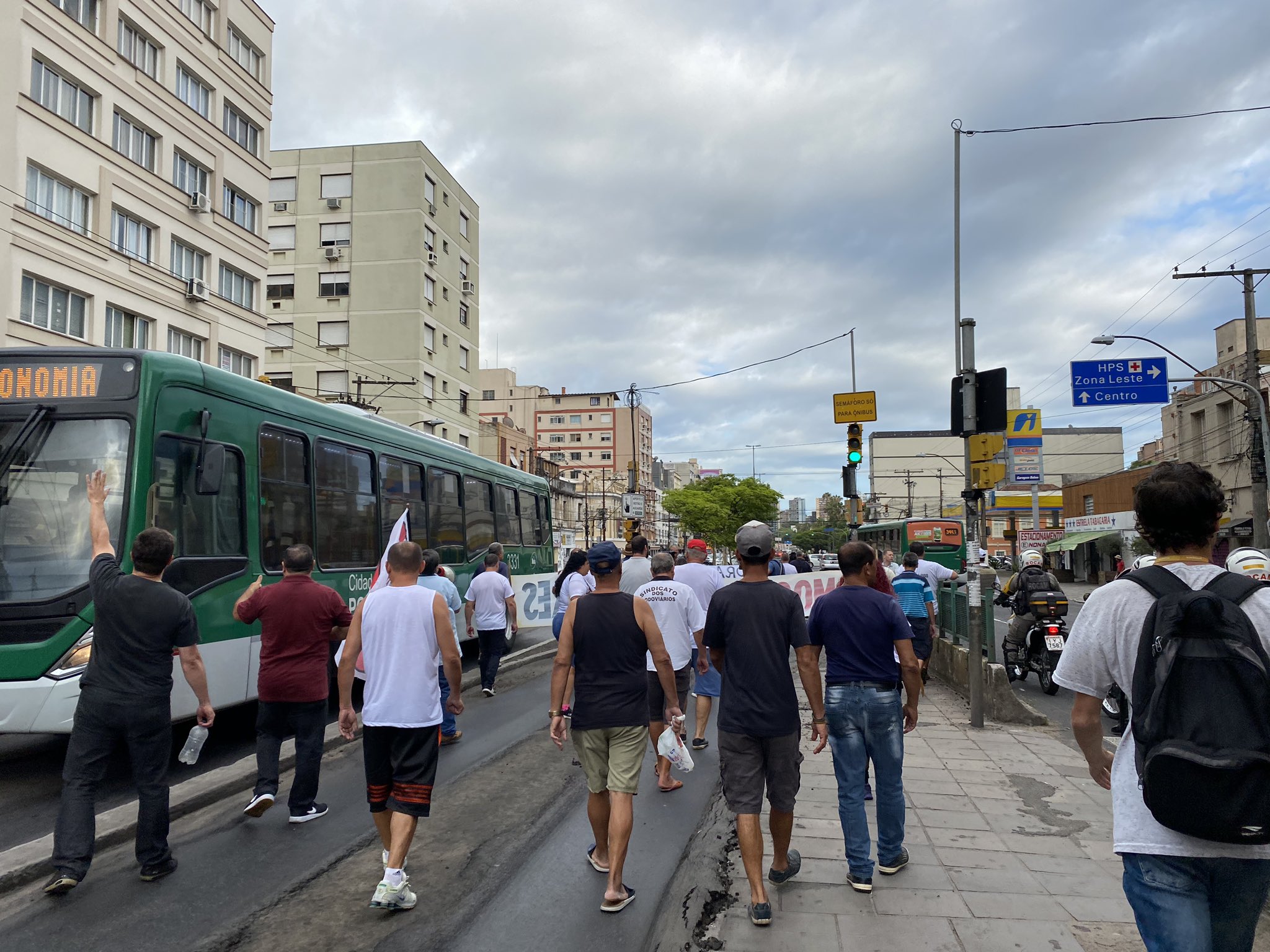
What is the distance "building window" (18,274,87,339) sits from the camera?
2178cm

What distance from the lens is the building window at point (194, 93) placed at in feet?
93.2

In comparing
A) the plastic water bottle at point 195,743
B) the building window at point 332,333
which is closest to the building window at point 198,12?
the building window at point 332,333

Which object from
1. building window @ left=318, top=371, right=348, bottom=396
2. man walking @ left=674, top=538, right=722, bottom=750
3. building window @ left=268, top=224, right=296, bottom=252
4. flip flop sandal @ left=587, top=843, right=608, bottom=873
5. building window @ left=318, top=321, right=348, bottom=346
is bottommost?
flip flop sandal @ left=587, top=843, right=608, bottom=873

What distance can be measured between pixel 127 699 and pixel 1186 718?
4.82 metres

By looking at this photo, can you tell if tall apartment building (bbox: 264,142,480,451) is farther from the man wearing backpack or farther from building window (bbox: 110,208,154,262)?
the man wearing backpack

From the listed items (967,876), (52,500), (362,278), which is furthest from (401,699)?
(362,278)

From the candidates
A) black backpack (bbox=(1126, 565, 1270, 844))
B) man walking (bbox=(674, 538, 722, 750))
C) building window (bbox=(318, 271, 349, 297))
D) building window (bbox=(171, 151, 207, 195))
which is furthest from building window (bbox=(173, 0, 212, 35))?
black backpack (bbox=(1126, 565, 1270, 844))

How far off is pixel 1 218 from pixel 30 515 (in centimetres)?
1848

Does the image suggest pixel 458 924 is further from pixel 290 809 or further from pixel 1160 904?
pixel 1160 904

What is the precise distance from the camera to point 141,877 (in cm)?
489

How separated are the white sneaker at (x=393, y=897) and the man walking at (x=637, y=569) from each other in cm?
420

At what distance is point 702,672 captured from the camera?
291 inches

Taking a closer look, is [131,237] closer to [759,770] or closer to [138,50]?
[138,50]

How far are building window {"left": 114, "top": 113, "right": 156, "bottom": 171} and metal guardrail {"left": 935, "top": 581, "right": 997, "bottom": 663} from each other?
974 inches
